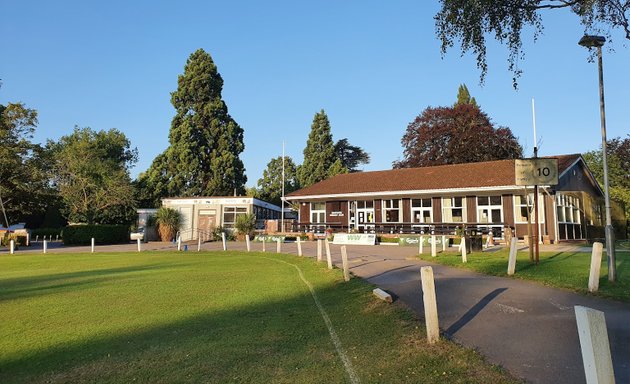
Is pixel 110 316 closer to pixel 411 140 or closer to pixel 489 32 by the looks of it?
pixel 489 32

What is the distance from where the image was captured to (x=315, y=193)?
38.9 m

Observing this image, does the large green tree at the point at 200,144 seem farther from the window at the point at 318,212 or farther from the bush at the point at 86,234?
the window at the point at 318,212

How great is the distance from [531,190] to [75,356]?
29.3 m

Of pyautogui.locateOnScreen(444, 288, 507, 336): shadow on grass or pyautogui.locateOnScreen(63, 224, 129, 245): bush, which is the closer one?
pyautogui.locateOnScreen(444, 288, 507, 336): shadow on grass

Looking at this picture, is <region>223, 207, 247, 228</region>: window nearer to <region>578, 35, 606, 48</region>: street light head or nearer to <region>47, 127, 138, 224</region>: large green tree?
<region>47, 127, 138, 224</region>: large green tree

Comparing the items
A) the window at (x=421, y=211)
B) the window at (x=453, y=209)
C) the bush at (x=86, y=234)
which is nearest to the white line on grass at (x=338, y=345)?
the window at (x=453, y=209)

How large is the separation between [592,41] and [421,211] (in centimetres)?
2430

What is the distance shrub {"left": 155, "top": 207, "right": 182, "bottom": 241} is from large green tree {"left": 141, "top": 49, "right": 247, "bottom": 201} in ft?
29.3

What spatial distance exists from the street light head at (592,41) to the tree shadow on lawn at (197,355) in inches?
348

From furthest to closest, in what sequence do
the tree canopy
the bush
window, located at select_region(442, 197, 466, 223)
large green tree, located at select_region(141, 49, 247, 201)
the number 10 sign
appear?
large green tree, located at select_region(141, 49, 247, 201), the tree canopy, the bush, window, located at select_region(442, 197, 466, 223), the number 10 sign

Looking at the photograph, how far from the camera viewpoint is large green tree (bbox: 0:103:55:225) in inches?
1570

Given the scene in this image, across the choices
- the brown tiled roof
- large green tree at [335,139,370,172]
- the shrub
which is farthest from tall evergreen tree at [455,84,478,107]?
the shrub

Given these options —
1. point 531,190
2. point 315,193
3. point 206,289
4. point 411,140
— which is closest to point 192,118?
point 315,193

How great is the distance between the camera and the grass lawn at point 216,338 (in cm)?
537
